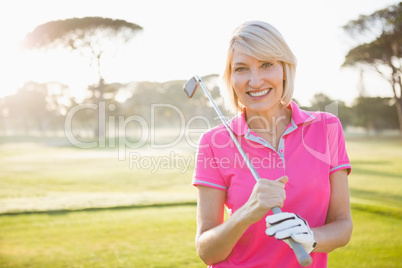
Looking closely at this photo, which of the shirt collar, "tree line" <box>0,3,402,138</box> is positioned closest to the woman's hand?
the shirt collar

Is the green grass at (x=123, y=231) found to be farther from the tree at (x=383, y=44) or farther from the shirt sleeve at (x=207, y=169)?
the tree at (x=383, y=44)

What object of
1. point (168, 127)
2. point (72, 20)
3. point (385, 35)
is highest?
point (72, 20)

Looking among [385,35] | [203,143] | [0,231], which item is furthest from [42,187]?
[385,35]

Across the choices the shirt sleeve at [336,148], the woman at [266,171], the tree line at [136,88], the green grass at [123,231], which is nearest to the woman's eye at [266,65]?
the woman at [266,171]

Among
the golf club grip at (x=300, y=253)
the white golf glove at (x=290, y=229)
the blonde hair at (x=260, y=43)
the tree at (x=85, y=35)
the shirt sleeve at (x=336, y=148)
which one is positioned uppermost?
the tree at (x=85, y=35)

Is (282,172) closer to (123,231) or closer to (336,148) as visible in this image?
(336,148)

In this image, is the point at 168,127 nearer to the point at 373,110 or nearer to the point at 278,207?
the point at 373,110

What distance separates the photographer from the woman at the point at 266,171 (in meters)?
1.70

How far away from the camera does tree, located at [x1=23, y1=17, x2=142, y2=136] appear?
97.5 ft

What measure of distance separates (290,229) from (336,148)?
509 mm

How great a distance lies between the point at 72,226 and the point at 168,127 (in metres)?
57.9

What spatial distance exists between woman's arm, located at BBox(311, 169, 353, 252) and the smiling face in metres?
0.45

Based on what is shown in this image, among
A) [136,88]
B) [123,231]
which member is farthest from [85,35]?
[123,231]

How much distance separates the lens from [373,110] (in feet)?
115
